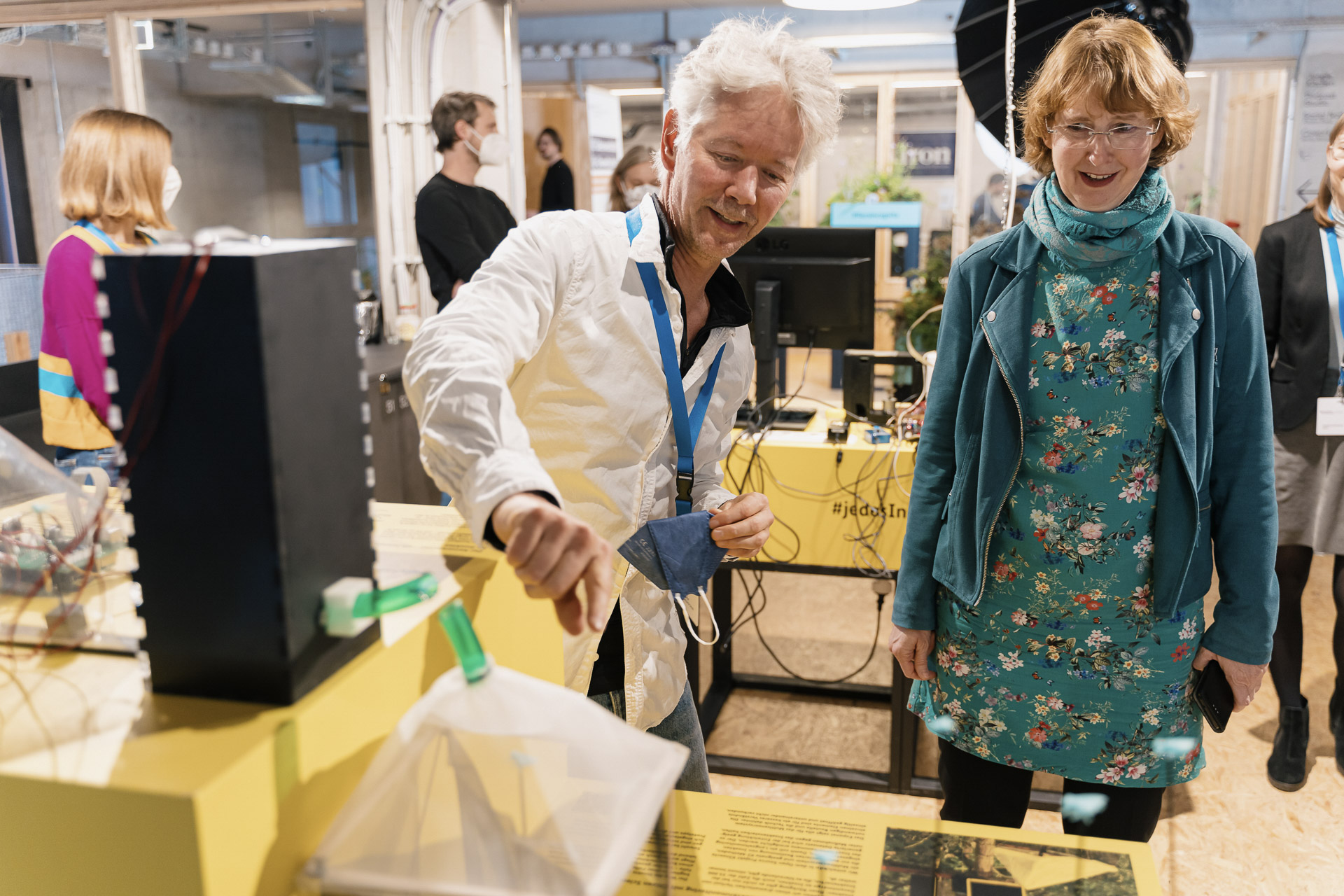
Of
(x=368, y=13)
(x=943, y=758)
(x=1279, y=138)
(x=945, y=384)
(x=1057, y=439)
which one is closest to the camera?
(x=1057, y=439)

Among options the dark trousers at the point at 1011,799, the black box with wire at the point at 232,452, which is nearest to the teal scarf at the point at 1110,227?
the dark trousers at the point at 1011,799

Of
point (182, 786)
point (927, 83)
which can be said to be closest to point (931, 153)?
point (927, 83)

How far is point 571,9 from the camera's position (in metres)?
7.89

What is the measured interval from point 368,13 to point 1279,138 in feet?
20.0

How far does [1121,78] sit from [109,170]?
213cm

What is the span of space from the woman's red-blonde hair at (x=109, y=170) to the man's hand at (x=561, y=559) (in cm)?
209

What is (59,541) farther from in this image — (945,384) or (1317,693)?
(1317,693)

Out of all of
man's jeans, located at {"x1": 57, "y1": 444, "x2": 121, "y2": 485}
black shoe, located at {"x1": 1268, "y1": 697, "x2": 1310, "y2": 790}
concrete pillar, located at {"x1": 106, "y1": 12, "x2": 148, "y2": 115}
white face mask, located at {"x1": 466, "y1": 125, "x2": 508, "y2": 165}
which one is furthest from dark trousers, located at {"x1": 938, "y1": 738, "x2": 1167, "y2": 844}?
concrete pillar, located at {"x1": 106, "y1": 12, "x2": 148, "y2": 115}

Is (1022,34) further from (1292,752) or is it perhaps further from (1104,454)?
(1292,752)

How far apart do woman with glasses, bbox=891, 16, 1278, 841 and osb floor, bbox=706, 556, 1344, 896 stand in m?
1.02

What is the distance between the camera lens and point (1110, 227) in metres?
1.41

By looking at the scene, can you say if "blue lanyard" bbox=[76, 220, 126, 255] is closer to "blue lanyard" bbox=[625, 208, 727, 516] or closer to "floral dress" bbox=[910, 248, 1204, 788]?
"blue lanyard" bbox=[625, 208, 727, 516]

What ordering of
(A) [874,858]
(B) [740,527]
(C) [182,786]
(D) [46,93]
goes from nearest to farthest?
1. (C) [182,786]
2. (A) [874,858]
3. (B) [740,527]
4. (D) [46,93]

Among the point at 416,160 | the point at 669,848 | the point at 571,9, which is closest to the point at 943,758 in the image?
the point at 669,848
